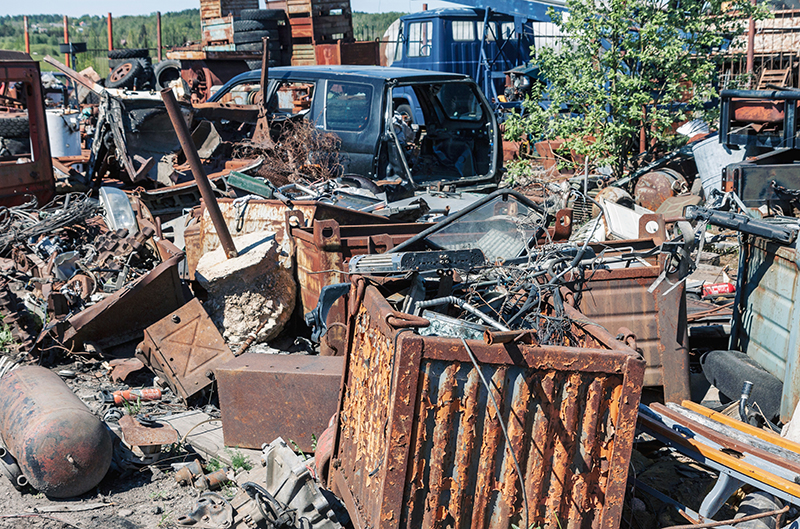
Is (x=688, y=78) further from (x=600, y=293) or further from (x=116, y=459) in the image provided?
(x=116, y=459)

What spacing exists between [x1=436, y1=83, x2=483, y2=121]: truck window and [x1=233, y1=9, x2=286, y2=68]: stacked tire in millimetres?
11514

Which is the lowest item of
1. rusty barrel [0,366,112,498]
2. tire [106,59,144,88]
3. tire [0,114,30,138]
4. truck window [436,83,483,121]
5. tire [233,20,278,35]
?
rusty barrel [0,366,112,498]

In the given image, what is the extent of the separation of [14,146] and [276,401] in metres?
7.63

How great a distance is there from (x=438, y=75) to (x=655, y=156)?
3.89 meters

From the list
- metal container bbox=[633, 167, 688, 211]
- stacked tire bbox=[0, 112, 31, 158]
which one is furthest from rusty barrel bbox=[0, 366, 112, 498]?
metal container bbox=[633, 167, 688, 211]

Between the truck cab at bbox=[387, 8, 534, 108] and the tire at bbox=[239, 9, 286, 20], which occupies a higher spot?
the tire at bbox=[239, 9, 286, 20]

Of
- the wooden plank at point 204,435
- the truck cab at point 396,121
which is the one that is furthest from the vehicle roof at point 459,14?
the wooden plank at point 204,435

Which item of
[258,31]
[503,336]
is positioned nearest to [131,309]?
[503,336]

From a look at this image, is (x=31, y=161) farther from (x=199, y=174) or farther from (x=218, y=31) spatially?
(x=218, y=31)

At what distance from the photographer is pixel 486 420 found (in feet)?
8.86

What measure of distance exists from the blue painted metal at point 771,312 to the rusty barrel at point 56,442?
3691 millimetres

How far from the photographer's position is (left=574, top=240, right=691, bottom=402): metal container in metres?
4.18

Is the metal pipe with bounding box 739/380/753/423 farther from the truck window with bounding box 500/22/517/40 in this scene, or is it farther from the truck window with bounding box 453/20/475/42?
the truck window with bounding box 500/22/517/40

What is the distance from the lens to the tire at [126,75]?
15719 millimetres
